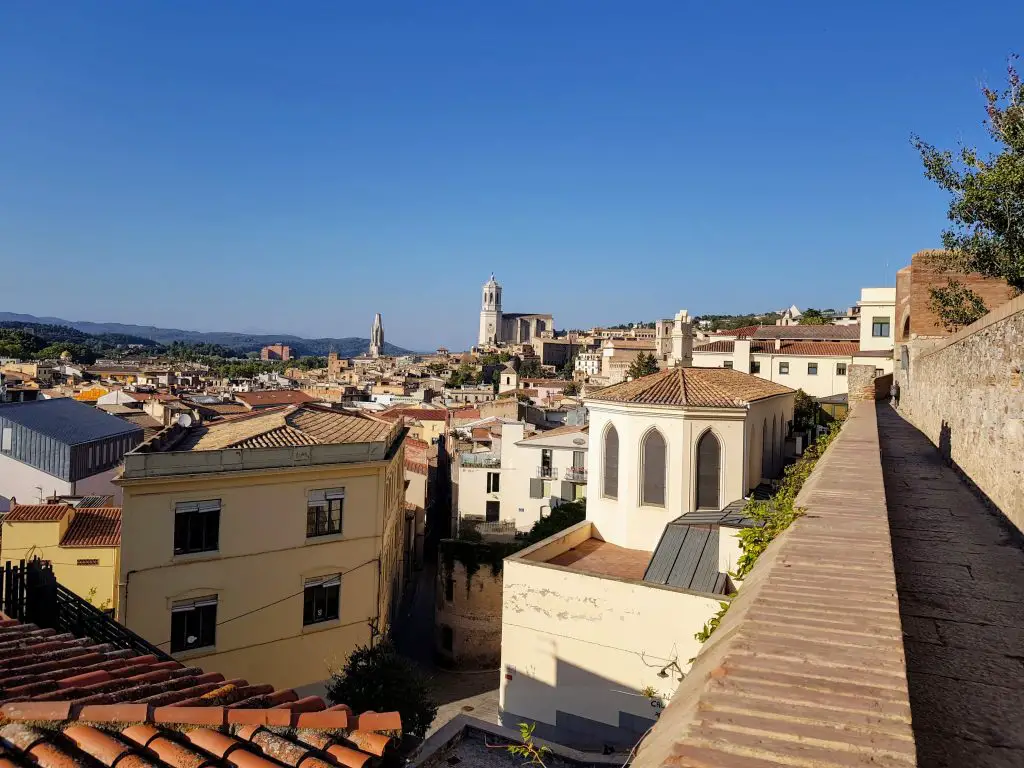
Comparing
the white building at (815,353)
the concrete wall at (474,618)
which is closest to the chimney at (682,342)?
the white building at (815,353)

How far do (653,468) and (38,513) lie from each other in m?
15.2

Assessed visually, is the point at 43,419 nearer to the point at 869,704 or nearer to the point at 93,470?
the point at 93,470

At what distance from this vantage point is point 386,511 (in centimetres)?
1809

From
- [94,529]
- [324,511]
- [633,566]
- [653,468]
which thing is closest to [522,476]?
[653,468]

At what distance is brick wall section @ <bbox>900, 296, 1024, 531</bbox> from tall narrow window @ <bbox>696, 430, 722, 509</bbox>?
21.1ft

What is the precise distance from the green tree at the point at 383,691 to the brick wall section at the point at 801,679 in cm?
1067

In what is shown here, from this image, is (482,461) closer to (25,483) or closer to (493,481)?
(493,481)

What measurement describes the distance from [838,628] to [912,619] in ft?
7.43

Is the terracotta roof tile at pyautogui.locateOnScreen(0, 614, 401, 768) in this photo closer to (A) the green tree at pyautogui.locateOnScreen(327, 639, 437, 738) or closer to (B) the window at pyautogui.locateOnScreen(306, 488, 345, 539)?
(A) the green tree at pyautogui.locateOnScreen(327, 639, 437, 738)

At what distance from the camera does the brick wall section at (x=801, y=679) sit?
2.02 m

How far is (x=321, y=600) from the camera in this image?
52.7 feet

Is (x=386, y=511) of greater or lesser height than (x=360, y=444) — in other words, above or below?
below

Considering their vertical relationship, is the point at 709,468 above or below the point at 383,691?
above

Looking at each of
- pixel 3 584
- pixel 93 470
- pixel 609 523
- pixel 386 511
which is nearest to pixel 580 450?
pixel 609 523
